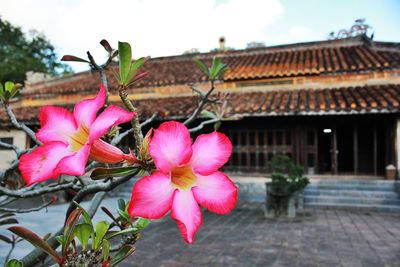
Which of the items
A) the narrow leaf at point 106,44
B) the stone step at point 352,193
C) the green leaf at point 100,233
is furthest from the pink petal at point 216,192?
the stone step at point 352,193

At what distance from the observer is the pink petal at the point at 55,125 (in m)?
0.54

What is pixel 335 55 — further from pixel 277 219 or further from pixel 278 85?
pixel 277 219

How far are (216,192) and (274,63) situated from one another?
11.3 m

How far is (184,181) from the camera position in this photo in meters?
0.51

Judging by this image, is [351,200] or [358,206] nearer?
[358,206]

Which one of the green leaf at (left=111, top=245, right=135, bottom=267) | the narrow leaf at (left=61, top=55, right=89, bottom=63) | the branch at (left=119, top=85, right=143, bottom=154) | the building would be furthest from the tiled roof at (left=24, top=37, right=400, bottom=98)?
the branch at (left=119, top=85, right=143, bottom=154)

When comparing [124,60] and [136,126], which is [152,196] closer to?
[136,126]

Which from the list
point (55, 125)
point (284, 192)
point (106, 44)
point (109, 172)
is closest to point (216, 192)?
point (109, 172)

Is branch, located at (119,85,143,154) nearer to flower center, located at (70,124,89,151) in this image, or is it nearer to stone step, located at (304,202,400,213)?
flower center, located at (70,124,89,151)

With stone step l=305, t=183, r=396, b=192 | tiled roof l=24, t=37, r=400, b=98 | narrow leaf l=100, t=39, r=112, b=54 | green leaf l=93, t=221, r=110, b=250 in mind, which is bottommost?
stone step l=305, t=183, r=396, b=192

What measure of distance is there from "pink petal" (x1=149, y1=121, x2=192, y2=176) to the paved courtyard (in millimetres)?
3828

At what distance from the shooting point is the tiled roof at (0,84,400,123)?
7695mm

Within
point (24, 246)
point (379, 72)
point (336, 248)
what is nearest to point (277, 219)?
point (336, 248)

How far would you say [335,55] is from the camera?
11.1 metres
